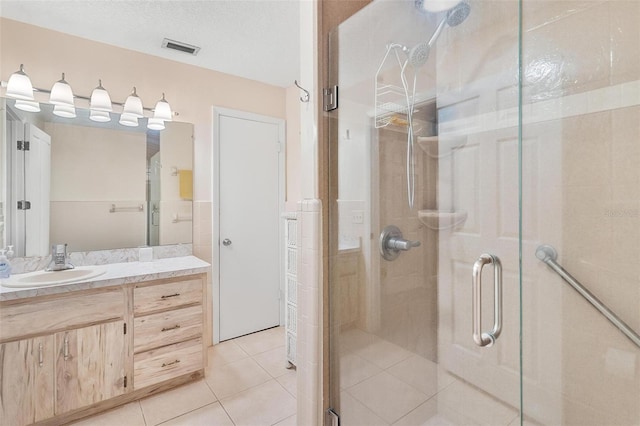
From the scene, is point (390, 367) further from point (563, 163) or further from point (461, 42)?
point (461, 42)

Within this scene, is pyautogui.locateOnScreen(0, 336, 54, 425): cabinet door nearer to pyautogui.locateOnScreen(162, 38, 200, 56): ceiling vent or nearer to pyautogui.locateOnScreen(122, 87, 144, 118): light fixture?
pyautogui.locateOnScreen(122, 87, 144, 118): light fixture

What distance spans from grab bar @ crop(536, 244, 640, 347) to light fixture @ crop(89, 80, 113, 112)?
113 inches

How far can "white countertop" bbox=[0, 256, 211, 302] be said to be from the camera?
1610 mm

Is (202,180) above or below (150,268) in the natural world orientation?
above

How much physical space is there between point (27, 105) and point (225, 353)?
2314 mm

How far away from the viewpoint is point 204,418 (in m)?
1.83

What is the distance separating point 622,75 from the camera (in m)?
1.14

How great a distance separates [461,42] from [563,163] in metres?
0.74

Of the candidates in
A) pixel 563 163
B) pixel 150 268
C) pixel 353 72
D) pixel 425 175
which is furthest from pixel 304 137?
pixel 150 268

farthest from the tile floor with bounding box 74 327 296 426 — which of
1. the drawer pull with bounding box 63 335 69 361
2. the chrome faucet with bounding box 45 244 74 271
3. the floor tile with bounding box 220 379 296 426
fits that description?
the chrome faucet with bounding box 45 244 74 271

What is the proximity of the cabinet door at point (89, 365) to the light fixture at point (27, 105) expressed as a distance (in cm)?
148

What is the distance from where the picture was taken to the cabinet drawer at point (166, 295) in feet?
6.40

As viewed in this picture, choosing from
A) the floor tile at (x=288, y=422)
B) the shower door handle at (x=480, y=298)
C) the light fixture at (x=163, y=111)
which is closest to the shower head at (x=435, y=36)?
the shower door handle at (x=480, y=298)

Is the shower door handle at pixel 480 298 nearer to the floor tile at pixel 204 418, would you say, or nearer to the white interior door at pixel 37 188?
the floor tile at pixel 204 418
